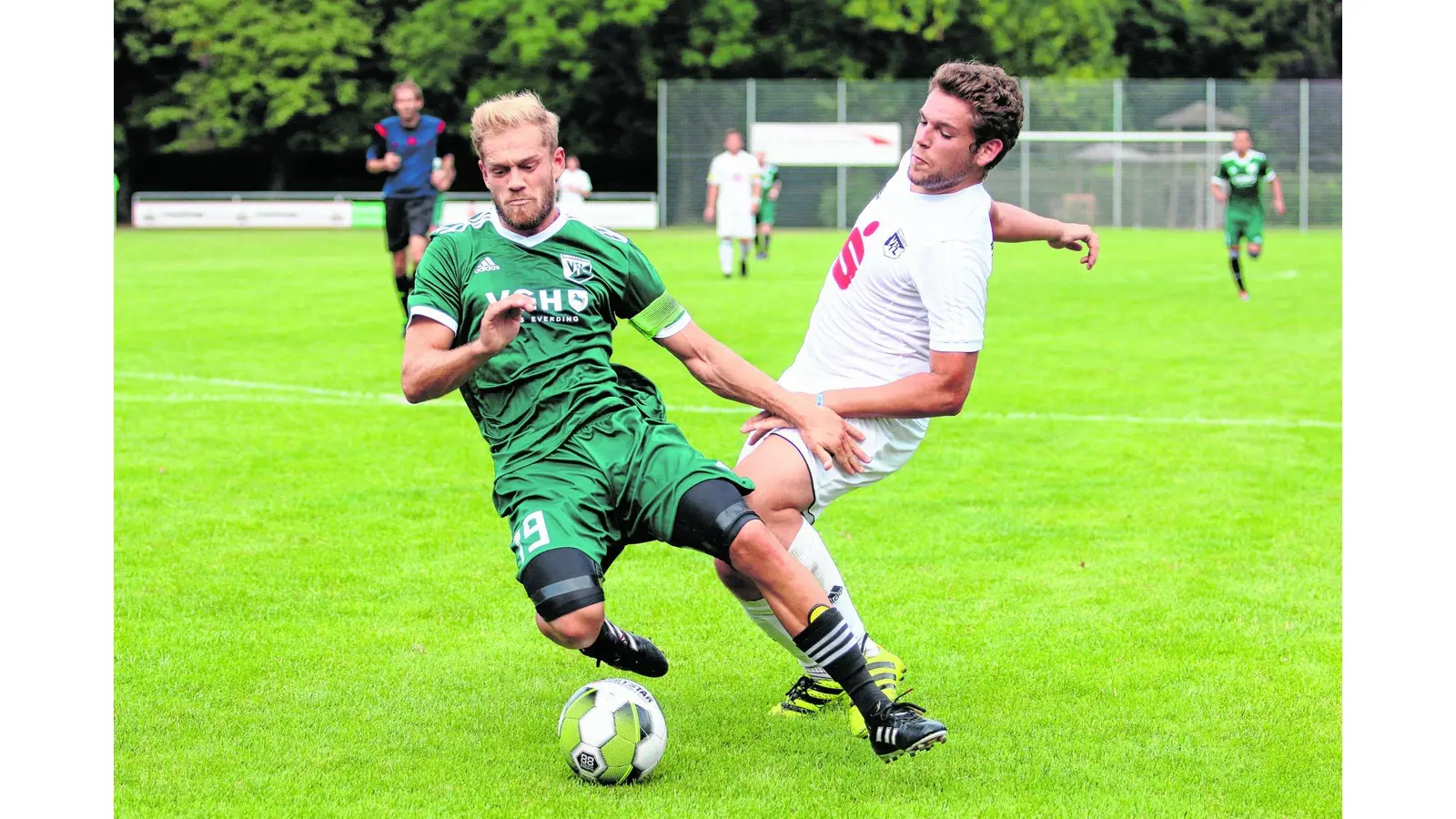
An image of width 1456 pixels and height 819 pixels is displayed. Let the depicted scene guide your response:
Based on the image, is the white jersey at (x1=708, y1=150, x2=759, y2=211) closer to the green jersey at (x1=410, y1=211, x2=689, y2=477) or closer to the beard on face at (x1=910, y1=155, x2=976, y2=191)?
the beard on face at (x1=910, y1=155, x2=976, y2=191)

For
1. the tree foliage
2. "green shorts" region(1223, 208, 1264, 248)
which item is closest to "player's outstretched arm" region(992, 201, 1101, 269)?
"green shorts" region(1223, 208, 1264, 248)

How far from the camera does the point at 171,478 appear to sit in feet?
28.8

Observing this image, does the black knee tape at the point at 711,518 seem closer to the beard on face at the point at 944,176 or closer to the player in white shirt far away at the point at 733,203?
the beard on face at the point at 944,176

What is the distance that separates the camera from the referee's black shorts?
1595 centimetres

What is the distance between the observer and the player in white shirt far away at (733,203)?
78.8 ft

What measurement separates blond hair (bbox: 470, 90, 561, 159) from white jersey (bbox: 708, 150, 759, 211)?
63.3 feet

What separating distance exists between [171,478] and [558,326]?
16.2ft

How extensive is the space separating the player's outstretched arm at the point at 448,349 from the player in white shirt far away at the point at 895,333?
99 centimetres

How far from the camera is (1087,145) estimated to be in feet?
137

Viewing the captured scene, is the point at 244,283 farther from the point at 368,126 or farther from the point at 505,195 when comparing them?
the point at 368,126

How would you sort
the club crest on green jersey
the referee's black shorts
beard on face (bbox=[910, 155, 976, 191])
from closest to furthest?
the club crest on green jersey < beard on face (bbox=[910, 155, 976, 191]) < the referee's black shorts

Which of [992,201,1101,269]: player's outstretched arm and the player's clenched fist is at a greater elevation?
[992,201,1101,269]: player's outstretched arm

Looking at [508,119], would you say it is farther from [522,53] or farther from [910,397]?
[522,53]
